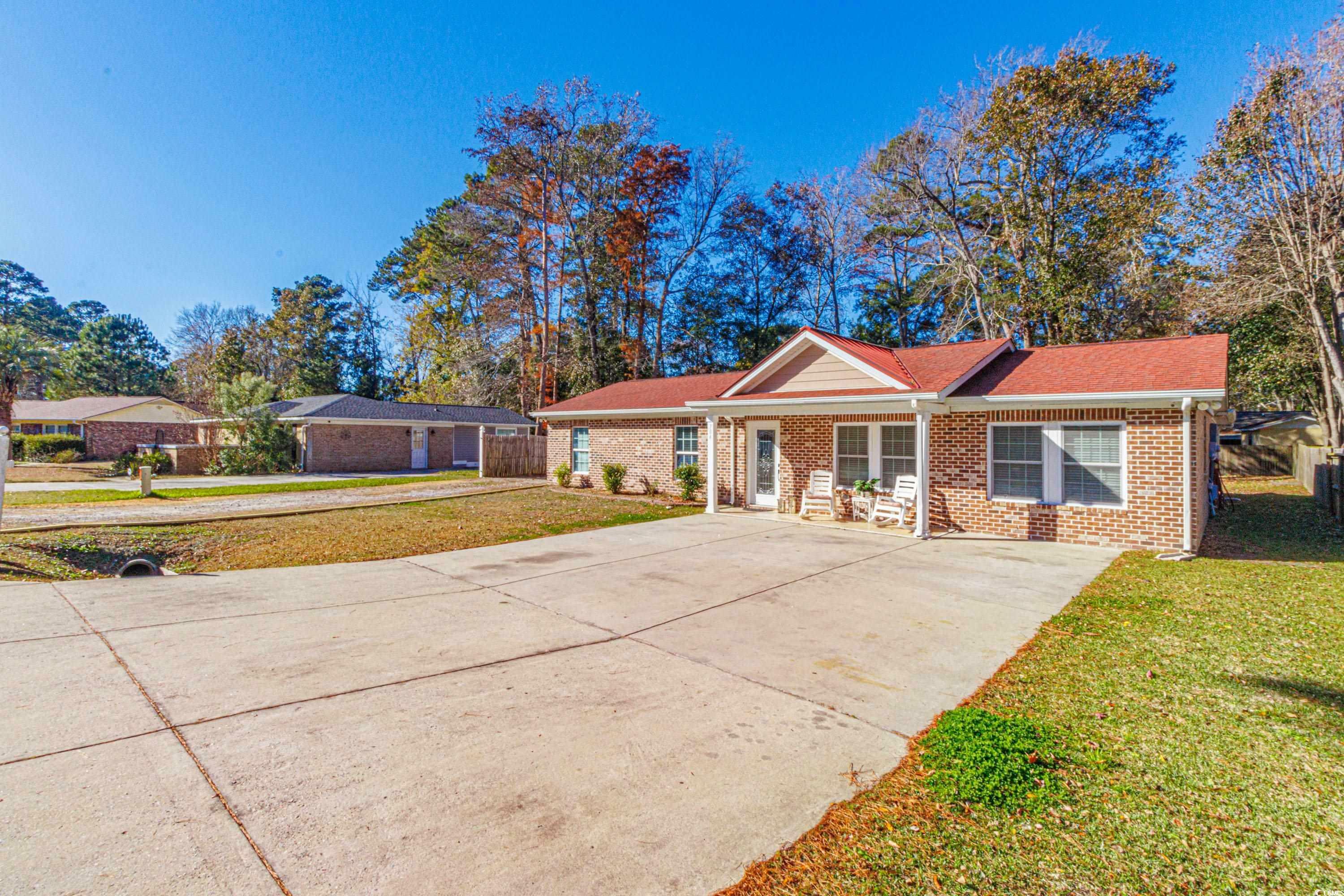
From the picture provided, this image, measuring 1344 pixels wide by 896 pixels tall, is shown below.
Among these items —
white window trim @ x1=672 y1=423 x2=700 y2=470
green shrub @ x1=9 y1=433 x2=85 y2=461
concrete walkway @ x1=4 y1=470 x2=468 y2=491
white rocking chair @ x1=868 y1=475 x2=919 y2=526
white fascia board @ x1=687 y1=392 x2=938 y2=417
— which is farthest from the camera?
green shrub @ x1=9 y1=433 x2=85 y2=461

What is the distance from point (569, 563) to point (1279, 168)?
68.3ft

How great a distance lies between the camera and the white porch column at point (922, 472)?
10297 mm

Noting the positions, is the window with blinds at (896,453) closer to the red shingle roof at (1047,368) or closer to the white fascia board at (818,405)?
the white fascia board at (818,405)

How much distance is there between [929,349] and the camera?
1327cm

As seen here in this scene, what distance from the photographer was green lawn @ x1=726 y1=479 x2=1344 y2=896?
7.48 ft

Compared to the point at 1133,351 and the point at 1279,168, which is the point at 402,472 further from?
the point at 1279,168

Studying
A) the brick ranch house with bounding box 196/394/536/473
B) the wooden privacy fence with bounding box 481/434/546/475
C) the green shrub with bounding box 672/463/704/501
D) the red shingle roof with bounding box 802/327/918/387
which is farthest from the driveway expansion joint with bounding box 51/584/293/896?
the brick ranch house with bounding box 196/394/536/473

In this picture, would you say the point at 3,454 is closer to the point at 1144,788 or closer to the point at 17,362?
the point at 1144,788

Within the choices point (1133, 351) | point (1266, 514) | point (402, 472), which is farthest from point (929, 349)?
point (402, 472)

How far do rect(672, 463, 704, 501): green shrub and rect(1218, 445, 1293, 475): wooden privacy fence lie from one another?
25.0 metres

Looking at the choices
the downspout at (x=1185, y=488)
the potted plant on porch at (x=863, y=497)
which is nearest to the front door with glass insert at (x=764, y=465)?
the potted plant on porch at (x=863, y=497)

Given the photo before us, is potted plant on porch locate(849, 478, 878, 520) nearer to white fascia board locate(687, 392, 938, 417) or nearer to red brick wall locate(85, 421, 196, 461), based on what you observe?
white fascia board locate(687, 392, 938, 417)

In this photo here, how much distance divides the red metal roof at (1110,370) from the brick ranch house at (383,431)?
17.8 meters

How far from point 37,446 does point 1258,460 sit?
2188 inches
